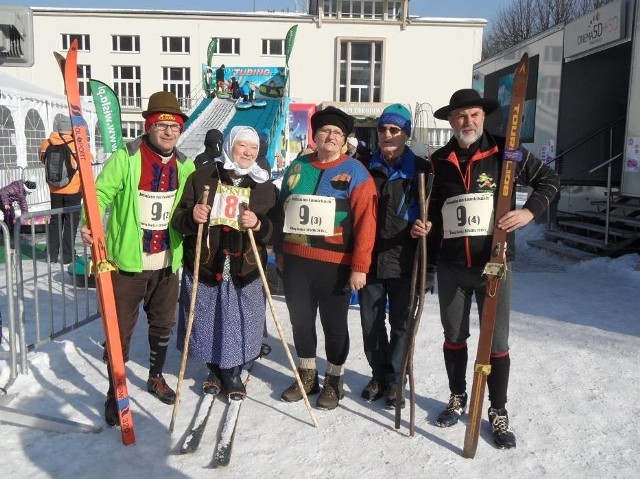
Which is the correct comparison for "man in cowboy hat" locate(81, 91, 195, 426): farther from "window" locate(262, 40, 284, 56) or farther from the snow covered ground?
"window" locate(262, 40, 284, 56)

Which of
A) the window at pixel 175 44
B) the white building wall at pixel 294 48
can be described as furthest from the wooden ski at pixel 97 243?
the window at pixel 175 44

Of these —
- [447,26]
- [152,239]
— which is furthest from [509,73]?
[447,26]

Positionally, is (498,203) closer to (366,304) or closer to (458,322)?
(458,322)

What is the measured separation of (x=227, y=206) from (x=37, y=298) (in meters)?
1.86

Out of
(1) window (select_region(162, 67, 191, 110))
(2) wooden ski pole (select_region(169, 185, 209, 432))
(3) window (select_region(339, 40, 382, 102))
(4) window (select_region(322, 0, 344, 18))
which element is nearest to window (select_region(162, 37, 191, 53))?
(1) window (select_region(162, 67, 191, 110))

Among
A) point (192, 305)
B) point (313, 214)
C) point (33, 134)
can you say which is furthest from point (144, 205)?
point (33, 134)

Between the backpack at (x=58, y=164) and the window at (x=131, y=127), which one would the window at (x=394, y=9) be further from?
the backpack at (x=58, y=164)

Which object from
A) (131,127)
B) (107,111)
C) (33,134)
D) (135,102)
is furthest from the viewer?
(135,102)

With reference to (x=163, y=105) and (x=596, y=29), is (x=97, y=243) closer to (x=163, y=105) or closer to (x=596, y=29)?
(x=163, y=105)

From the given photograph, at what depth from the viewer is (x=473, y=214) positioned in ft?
9.18

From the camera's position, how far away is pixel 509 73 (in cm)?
1075

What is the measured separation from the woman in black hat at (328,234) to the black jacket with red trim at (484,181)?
46 centimetres

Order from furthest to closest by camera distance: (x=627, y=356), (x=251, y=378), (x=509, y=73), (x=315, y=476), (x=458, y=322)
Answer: (x=509, y=73), (x=627, y=356), (x=251, y=378), (x=458, y=322), (x=315, y=476)

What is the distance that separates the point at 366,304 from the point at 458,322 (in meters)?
0.57
